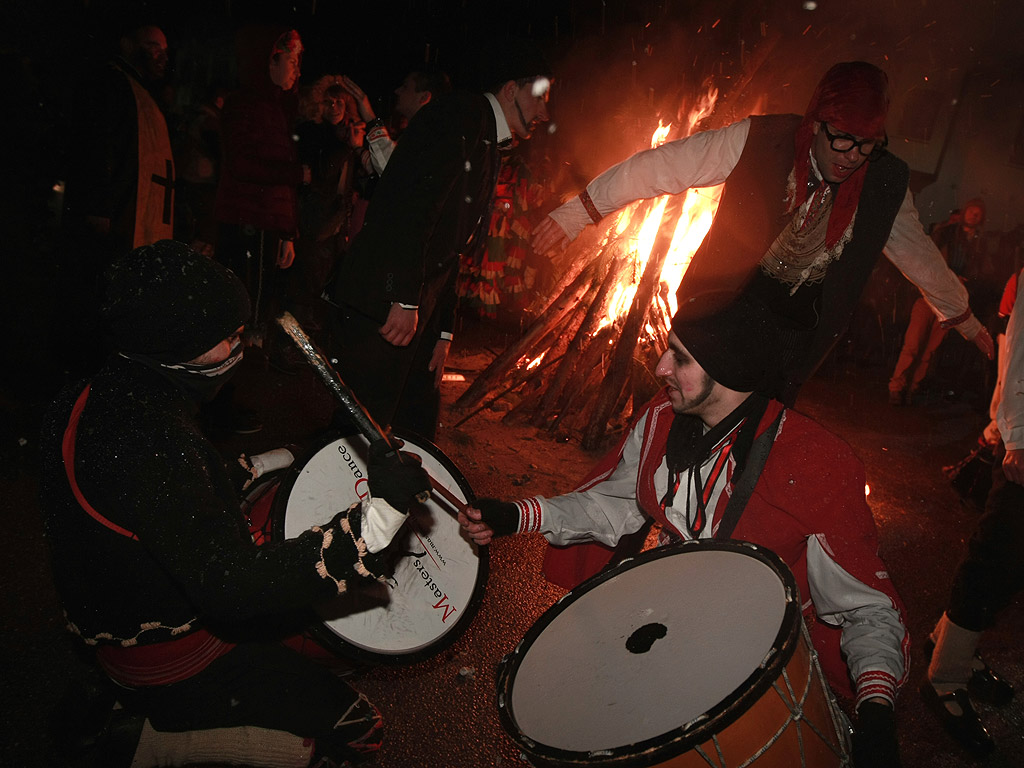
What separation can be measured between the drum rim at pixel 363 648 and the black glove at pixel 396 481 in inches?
22.4

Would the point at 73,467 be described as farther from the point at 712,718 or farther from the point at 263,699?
the point at 712,718

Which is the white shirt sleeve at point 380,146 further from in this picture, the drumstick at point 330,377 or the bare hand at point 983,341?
the bare hand at point 983,341

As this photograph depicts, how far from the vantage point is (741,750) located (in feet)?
4.59

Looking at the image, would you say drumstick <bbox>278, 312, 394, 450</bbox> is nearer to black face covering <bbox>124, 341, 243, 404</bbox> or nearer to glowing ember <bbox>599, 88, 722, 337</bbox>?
black face covering <bbox>124, 341, 243, 404</bbox>

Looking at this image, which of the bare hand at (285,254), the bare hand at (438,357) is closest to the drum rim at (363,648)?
the bare hand at (438,357)

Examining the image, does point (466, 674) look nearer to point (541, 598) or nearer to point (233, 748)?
point (541, 598)

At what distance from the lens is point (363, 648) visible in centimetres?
212

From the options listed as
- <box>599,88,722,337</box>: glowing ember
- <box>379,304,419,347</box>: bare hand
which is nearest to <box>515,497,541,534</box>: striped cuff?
<box>379,304,419,347</box>: bare hand

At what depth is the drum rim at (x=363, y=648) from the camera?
6.79ft

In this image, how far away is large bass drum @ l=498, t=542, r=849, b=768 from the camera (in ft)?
4.54

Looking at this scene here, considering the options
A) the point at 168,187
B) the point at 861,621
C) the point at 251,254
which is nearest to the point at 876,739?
the point at 861,621

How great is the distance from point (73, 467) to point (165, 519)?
0.93ft

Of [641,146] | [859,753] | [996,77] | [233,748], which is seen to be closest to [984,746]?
[859,753]

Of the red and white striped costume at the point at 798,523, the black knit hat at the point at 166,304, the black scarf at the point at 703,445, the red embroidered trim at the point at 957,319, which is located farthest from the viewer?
the red embroidered trim at the point at 957,319
